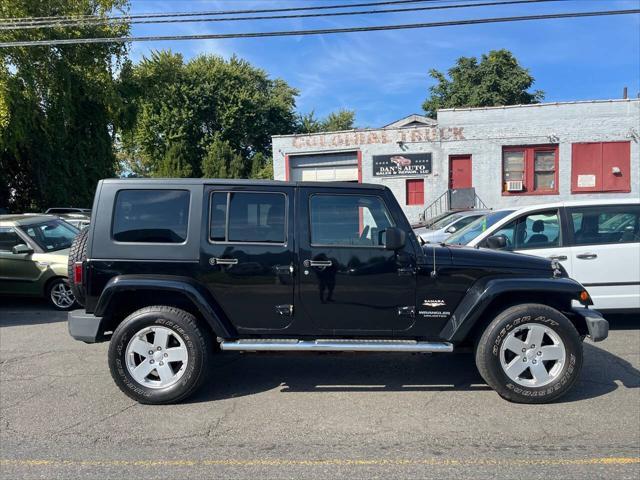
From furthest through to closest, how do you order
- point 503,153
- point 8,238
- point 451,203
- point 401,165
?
point 401,165, point 451,203, point 503,153, point 8,238

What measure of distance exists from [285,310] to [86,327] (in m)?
1.74

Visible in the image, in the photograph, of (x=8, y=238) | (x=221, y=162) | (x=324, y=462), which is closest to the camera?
(x=324, y=462)

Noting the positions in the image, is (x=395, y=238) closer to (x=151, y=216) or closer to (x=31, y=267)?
(x=151, y=216)

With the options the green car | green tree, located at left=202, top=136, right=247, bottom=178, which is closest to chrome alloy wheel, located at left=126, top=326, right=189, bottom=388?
the green car

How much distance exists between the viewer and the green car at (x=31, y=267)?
8555mm

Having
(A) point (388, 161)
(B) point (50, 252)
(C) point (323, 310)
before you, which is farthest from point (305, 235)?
(A) point (388, 161)

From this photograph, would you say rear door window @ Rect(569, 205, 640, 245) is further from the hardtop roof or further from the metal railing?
the metal railing

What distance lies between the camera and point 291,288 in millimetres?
4434

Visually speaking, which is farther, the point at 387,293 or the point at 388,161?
the point at 388,161

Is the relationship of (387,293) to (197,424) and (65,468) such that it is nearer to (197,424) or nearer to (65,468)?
(197,424)

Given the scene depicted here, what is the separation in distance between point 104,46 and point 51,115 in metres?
4.18

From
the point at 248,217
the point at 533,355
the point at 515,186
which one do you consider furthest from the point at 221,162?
the point at 533,355

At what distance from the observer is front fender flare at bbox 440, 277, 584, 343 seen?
4371 millimetres

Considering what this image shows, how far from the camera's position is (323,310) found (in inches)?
176
